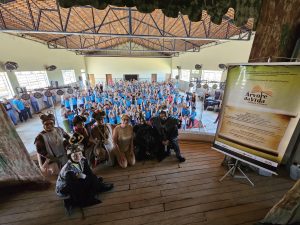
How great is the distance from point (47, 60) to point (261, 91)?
12.9 metres

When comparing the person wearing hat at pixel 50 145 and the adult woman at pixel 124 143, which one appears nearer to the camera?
the person wearing hat at pixel 50 145

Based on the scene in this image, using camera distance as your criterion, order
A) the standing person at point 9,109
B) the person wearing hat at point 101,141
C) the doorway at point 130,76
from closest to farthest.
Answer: the person wearing hat at point 101,141 → the standing person at point 9,109 → the doorway at point 130,76

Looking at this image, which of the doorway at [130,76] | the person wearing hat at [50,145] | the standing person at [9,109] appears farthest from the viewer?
the doorway at [130,76]

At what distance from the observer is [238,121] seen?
2.15 m

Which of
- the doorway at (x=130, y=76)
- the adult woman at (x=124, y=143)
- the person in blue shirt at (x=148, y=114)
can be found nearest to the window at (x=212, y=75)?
the person in blue shirt at (x=148, y=114)

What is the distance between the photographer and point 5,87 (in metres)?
7.38

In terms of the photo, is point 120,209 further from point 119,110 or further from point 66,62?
point 66,62

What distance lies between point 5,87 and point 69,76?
6982mm

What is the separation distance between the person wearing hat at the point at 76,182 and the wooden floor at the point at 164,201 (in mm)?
140

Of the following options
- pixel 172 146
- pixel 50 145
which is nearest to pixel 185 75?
pixel 172 146

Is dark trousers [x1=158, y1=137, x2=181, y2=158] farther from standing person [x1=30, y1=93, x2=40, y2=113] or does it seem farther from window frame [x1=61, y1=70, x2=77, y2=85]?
window frame [x1=61, y1=70, x2=77, y2=85]

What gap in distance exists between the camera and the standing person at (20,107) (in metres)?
7.30

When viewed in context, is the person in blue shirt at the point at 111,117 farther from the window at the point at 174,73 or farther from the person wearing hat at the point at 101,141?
the window at the point at 174,73

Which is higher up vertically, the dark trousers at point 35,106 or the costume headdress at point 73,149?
the costume headdress at point 73,149
